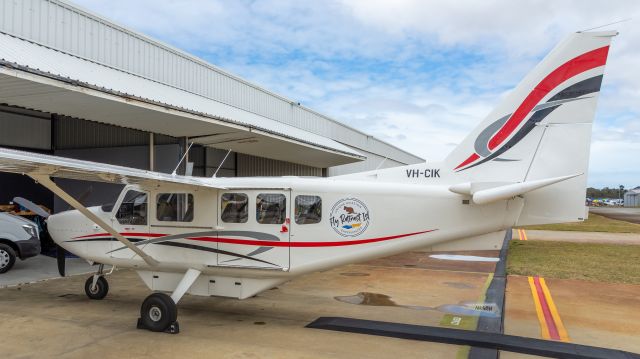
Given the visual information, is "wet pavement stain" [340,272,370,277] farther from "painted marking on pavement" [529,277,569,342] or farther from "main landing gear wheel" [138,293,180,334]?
"main landing gear wheel" [138,293,180,334]

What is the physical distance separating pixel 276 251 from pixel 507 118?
4387 millimetres

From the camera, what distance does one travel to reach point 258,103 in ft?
71.6

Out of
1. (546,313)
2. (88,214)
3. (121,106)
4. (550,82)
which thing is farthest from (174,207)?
(546,313)

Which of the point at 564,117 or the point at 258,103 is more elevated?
the point at 258,103

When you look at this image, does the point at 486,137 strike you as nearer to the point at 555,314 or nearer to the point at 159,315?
the point at 555,314

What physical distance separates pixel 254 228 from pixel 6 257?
8.16 meters

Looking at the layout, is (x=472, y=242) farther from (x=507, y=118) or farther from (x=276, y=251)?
(x=276, y=251)

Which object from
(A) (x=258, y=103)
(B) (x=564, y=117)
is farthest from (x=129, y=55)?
(B) (x=564, y=117)

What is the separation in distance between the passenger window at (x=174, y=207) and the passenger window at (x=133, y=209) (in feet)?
1.07

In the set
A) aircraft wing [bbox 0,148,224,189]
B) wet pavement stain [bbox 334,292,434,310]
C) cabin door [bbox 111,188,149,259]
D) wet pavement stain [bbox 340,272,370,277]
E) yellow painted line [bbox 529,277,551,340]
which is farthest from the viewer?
wet pavement stain [bbox 340,272,370,277]

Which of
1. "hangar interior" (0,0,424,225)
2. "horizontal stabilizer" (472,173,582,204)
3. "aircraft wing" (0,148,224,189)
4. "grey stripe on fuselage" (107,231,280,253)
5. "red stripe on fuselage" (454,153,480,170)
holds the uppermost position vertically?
"hangar interior" (0,0,424,225)

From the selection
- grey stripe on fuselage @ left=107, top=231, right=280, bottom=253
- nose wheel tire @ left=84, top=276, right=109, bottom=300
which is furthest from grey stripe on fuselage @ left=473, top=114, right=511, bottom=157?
nose wheel tire @ left=84, top=276, right=109, bottom=300

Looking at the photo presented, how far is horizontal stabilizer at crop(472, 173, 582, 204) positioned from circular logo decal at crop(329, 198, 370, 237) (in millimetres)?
1787

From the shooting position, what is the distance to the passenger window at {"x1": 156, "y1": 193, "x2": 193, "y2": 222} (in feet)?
27.3
